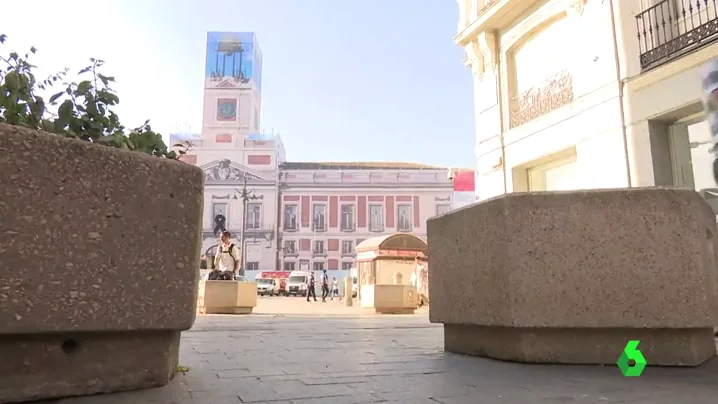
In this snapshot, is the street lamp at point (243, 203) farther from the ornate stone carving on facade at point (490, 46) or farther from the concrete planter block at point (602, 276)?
the concrete planter block at point (602, 276)

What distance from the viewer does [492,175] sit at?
12250mm

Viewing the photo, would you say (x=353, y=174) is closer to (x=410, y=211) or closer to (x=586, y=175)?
(x=410, y=211)

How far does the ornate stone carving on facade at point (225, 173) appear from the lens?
53.1 m

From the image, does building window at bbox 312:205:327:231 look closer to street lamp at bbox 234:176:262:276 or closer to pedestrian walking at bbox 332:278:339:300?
street lamp at bbox 234:176:262:276

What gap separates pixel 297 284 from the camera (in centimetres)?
4250

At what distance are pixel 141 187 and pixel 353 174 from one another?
51.1 m

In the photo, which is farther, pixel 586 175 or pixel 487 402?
pixel 586 175

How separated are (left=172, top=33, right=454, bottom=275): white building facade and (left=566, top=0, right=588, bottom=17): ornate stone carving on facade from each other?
41104 millimetres

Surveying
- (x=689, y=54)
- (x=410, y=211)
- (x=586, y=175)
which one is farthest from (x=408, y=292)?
(x=410, y=211)

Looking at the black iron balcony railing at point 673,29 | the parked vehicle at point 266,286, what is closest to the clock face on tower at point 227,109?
the parked vehicle at point 266,286

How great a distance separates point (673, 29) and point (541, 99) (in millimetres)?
2822

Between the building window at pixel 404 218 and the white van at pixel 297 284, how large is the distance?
1349 cm

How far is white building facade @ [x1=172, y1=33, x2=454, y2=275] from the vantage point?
5181cm

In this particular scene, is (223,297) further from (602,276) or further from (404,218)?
(404,218)
